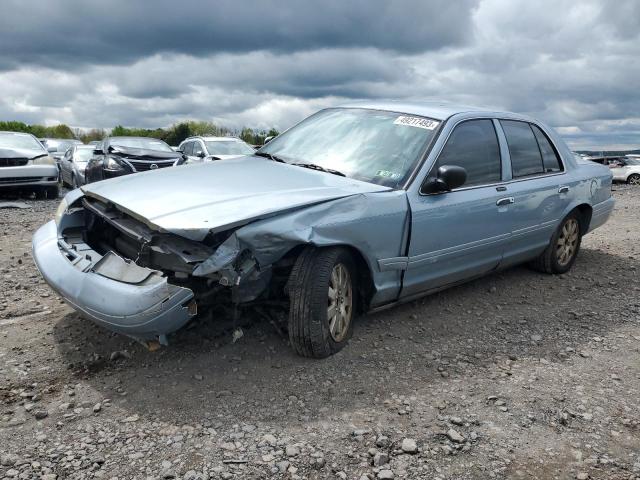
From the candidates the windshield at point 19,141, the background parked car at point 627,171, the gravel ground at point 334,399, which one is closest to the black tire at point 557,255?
the gravel ground at point 334,399

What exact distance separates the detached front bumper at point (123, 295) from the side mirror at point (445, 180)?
1.77m

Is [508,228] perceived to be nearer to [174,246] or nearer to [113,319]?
[174,246]

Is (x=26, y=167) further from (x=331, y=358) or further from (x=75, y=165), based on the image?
(x=331, y=358)

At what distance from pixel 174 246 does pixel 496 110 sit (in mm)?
3301

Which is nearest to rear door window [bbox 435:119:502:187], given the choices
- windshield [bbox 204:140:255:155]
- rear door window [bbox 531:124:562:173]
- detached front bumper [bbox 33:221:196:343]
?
rear door window [bbox 531:124:562:173]

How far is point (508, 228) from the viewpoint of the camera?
186 inches

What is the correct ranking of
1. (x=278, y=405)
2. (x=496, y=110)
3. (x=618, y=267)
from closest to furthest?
(x=278, y=405)
(x=496, y=110)
(x=618, y=267)

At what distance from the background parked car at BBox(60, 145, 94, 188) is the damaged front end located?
33.7 ft

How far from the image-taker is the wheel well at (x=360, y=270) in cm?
342

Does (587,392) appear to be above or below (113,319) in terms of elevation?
below

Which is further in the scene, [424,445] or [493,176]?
[493,176]

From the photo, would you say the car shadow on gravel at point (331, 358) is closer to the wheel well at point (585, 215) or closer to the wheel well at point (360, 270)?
the wheel well at point (360, 270)

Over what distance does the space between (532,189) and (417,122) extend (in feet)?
4.44

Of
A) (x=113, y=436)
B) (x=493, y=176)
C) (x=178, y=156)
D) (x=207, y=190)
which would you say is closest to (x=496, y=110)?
(x=493, y=176)
